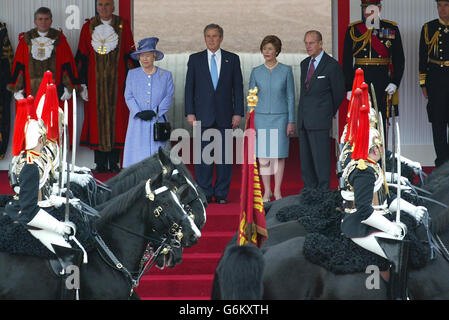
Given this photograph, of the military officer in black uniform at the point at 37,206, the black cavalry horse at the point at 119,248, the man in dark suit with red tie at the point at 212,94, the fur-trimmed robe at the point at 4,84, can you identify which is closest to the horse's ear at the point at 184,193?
the black cavalry horse at the point at 119,248

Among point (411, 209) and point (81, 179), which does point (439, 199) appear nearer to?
point (411, 209)

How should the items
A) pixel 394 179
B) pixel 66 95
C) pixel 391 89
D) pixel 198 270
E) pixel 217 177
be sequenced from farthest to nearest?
pixel 66 95, pixel 391 89, pixel 217 177, pixel 198 270, pixel 394 179

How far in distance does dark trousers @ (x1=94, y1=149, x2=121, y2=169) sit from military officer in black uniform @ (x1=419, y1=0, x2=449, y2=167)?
142 inches

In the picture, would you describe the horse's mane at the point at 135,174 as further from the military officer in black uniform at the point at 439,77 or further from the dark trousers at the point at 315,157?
the military officer in black uniform at the point at 439,77

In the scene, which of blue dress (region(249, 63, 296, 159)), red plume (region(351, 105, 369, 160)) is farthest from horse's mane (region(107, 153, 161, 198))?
blue dress (region(249, 63, 296, 159))

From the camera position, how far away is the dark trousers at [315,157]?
9641 mm

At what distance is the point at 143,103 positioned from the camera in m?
9.48

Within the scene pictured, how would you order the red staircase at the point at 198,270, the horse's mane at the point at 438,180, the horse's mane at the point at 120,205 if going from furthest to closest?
the red staircase at the point at 198,270
the horse's mane at the point at 438,180
the horse's mane at the point at 120,205

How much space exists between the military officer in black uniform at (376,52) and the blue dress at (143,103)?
7.04ft

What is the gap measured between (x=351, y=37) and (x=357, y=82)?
154 inches

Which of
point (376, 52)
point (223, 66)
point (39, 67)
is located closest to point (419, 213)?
point (223, 66)

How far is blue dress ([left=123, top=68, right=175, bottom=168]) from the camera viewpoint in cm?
938

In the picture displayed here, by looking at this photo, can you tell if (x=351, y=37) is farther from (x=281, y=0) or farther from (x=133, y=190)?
(x=281, y=0)

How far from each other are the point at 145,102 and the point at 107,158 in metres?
2.21
